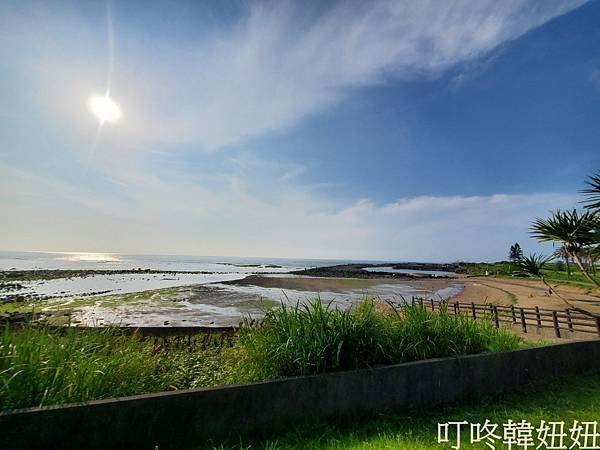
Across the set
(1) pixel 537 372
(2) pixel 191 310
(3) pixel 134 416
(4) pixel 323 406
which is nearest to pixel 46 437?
(3) pixel 134 416

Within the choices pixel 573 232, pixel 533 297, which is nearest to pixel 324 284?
pixel 533 297

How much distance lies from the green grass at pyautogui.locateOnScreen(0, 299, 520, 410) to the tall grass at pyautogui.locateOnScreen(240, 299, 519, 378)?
0.6 inches

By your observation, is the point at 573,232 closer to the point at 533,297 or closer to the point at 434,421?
the point at 434,421

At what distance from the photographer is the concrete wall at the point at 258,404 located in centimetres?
301

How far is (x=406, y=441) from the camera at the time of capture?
10.9 feet

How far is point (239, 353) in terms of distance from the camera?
527 cm

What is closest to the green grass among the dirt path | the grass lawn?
the grass lawn

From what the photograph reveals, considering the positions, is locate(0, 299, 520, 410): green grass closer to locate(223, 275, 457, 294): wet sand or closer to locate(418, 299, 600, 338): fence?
locate(418, 299, 600, 338): fence

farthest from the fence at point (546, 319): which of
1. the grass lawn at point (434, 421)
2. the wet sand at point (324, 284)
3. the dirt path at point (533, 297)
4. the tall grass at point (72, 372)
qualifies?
the wet sand at point (324, 284)

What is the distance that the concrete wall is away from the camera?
9.89 ft

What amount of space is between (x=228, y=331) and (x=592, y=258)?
9.41 metres

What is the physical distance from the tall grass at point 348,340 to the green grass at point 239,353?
0.01 meters

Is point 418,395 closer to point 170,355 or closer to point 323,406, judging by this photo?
point 323,406

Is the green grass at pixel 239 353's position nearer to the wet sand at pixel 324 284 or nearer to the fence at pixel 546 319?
the fence at pixel 546 319
